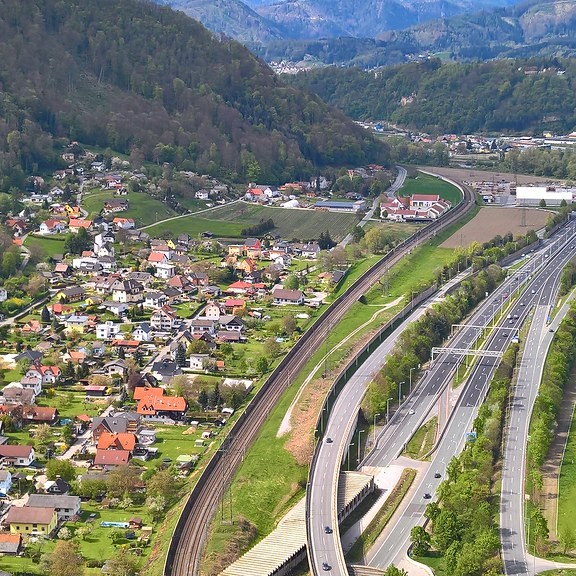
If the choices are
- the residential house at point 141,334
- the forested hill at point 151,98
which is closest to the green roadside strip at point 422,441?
the residential house at point 141,334

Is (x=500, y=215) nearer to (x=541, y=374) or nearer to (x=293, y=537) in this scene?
(x=541, y=374)

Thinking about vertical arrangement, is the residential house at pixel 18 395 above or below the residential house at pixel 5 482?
above

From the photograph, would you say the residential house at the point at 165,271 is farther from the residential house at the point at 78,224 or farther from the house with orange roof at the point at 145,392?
the house with orange roof at the point at 145,392

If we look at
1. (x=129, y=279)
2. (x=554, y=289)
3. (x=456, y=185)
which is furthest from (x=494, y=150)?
(x=129, y=279)

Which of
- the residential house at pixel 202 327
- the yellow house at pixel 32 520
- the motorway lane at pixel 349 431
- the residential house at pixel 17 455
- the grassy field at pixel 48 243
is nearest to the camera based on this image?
the motorway lane at pixel 349 431

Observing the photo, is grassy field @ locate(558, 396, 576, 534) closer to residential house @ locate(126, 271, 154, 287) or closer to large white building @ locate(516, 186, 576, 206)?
residential house @ locate(126, 271, 154, 287)

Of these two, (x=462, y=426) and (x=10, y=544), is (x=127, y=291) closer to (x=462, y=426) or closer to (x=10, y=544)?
(x=462, y=426)

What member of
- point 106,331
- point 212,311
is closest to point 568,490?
point 212,311
